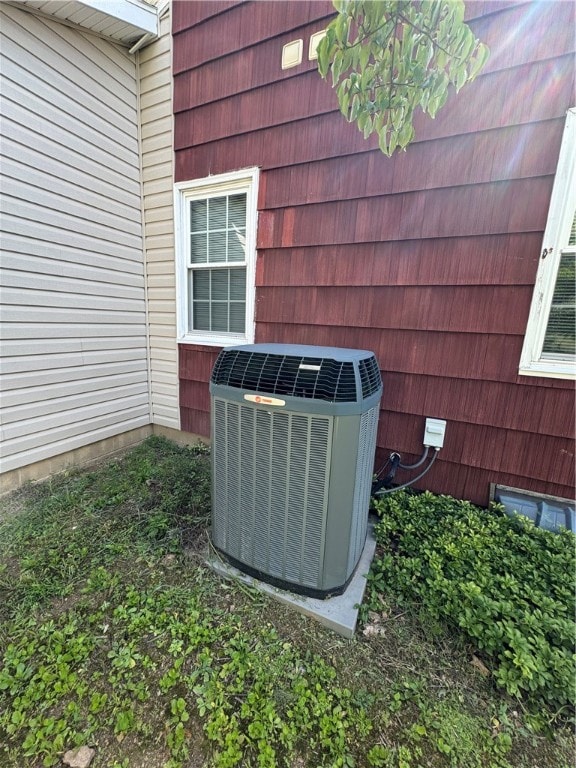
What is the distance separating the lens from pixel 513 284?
1.87 meters

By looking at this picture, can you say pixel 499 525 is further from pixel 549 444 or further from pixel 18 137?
pixel 18 137

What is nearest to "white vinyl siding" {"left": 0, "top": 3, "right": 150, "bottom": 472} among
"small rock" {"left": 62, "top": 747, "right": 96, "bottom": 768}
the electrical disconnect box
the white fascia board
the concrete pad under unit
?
the white fascia board

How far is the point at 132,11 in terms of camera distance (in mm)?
2469

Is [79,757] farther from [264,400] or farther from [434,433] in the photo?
[434,433]

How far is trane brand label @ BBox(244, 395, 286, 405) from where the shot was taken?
4.56 ft

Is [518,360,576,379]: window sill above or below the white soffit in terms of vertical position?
below

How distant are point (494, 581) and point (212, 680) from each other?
49.9 inches

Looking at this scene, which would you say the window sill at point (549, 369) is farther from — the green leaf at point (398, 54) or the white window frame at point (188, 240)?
the white window frame at point (188, 240)

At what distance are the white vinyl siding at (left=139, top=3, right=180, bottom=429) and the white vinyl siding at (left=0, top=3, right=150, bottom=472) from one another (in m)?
0.10

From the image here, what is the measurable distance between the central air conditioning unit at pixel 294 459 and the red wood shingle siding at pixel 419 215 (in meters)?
0.75

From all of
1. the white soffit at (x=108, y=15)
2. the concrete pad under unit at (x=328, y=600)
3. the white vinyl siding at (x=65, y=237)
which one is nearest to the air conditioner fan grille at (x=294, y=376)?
the concrete pad under unit at (x=328, y=600)

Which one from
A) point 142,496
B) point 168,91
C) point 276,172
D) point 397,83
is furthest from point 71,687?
point 168,91

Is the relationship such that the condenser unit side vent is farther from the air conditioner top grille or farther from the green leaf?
the green leaf

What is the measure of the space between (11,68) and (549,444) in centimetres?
411
